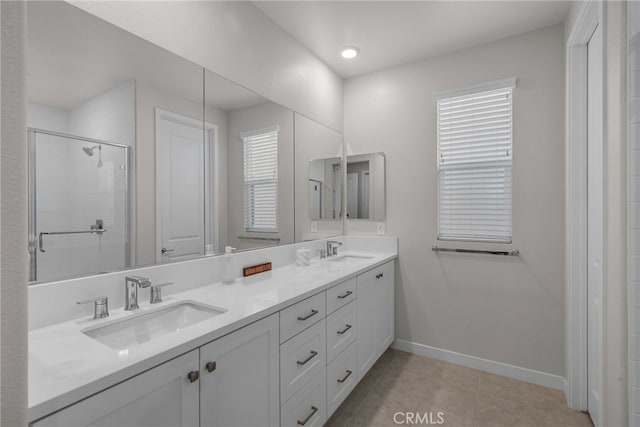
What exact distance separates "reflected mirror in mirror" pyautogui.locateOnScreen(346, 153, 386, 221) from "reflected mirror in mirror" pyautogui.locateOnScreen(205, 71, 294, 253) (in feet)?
2.60

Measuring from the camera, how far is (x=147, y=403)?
832mm

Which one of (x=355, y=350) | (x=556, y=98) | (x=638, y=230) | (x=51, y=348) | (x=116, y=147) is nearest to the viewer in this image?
(x=51, y=348)

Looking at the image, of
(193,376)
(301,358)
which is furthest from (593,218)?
(193,376)

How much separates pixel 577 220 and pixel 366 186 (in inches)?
60.7

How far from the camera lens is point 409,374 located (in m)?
2.35

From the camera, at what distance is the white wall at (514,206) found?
218 centimetres

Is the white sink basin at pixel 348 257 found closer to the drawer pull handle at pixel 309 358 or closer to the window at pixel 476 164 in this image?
the window at pixel 476 164

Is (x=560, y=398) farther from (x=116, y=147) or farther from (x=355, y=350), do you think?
(x=116, y=147)

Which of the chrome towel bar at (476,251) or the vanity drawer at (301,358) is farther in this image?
the chrome towel bar at (476,251)

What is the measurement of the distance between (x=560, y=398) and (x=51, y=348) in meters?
2.80

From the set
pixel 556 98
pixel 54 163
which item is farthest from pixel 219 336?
pixel 556 98

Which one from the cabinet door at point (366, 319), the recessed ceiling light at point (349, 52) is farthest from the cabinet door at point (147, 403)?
the recessed ceiling light at point (349, 52)

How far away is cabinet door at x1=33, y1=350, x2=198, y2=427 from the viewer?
701 mm

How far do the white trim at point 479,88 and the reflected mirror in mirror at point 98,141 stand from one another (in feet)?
6.43
